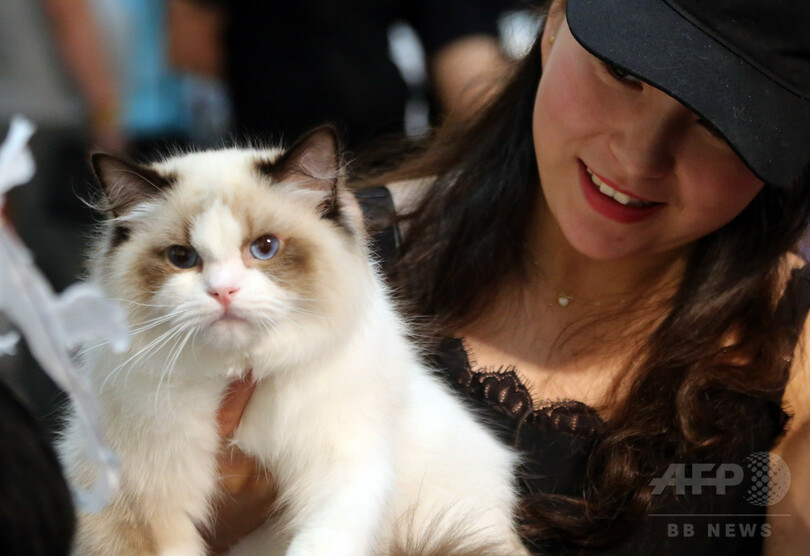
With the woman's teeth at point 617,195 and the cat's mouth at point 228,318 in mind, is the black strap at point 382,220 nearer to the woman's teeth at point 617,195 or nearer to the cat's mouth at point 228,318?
the woman's teeth at point 617,195

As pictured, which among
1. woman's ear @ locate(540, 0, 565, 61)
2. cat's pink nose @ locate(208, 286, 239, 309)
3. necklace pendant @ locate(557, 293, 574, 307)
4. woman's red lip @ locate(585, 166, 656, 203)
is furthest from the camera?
necklace pendant @ locate(557, 293, 574, 307)

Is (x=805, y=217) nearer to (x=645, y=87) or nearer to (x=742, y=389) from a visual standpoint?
(x=742, y=389)

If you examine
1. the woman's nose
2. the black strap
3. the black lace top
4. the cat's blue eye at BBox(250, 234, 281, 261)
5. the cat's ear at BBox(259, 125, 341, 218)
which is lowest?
the black lace top

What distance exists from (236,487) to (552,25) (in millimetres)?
899

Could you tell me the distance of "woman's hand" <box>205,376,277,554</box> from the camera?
97 cm

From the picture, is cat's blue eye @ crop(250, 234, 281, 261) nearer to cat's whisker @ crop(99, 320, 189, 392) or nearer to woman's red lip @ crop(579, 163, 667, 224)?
cat's whisker @ crop(99, 320, 189, 392)

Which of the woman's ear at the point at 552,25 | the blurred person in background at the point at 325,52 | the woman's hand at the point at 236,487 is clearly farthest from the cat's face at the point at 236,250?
the blurred person in background at the point at 325,52

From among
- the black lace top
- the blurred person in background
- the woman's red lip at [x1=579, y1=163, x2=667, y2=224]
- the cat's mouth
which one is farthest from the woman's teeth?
the blurred person in background

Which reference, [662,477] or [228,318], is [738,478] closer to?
[662,477]

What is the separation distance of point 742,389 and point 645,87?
527 mm

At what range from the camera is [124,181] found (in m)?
0.91

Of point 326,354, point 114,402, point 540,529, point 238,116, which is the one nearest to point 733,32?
point 326,354

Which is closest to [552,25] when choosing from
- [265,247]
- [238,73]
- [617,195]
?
[617,195]

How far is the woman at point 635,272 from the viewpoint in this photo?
90cm
